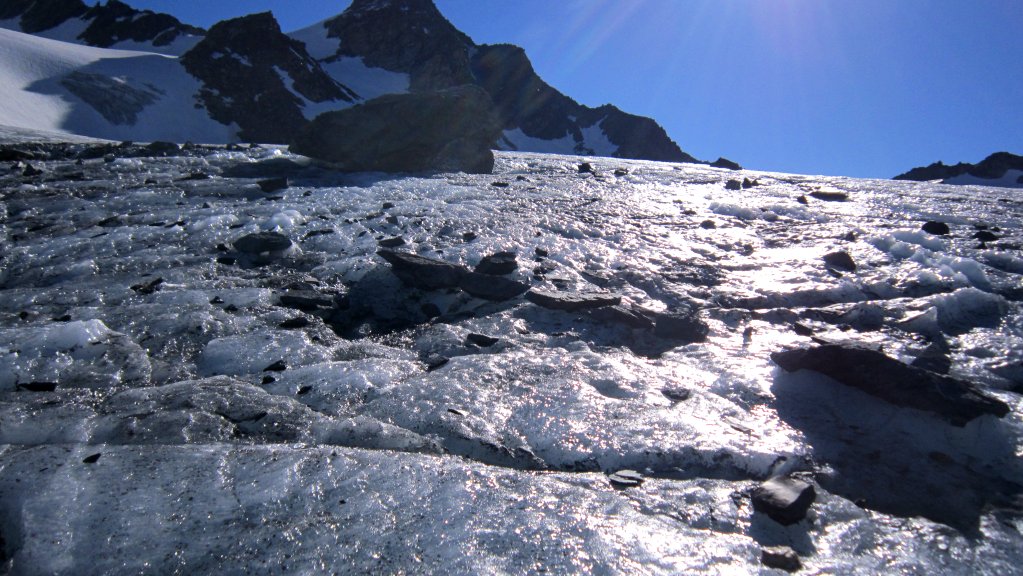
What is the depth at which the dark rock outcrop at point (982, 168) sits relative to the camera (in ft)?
135

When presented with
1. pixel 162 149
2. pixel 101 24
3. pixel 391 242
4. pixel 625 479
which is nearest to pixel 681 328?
pixel 625 479

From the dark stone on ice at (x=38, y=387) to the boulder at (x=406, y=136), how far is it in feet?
28.0

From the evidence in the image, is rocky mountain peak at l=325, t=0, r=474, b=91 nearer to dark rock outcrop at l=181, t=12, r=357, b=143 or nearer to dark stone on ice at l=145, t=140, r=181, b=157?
dark rock outcrop at l=181, t=12, r=357, b=143

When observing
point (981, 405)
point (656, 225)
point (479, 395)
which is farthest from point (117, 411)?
point (656, 225)

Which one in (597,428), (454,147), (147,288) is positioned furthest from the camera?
(454,147)

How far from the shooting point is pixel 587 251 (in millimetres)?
6703

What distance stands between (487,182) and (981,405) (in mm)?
8579

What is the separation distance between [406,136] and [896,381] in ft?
35.0

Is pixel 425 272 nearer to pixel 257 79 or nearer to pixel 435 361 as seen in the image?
pixel 435 361

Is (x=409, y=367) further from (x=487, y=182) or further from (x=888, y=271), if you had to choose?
(x=487, y=182)

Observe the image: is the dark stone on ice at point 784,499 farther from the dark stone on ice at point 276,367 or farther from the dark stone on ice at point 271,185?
the dark stone on ice at point 271,185

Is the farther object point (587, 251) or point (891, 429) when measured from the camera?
point (587, 251)

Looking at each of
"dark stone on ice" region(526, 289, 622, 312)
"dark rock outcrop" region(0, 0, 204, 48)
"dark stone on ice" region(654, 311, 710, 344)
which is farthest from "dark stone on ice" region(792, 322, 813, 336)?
"dark rock outcrop" region(0, 0, 204, 48)

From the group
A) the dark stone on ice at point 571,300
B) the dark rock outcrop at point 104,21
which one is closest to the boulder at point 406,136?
the dark stone on ice at point 571,300
